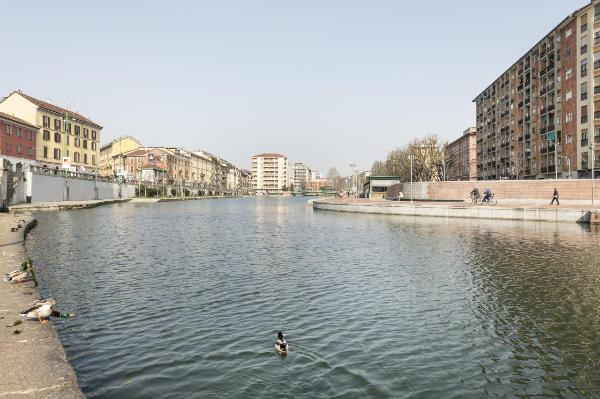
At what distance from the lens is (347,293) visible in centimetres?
1573

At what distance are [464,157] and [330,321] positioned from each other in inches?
6257

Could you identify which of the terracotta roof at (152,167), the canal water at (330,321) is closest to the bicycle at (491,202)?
the canal water at (330,321)

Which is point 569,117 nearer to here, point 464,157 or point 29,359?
point 29,359

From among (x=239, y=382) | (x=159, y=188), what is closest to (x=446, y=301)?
(x=239, y=382)

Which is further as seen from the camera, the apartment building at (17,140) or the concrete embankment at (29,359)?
the apartment building at (17,140)

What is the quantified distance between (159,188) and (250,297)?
419 ft

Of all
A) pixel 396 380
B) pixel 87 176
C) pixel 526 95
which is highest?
pixel 526 95

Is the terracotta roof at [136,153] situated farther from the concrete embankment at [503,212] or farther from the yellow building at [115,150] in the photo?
the concrete embankment at [503,212]

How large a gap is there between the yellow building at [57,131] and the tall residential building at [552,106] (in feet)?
271

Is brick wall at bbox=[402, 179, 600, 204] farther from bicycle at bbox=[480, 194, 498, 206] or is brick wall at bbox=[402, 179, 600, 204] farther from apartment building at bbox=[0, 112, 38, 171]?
apartment building at bbox=[0, 112, 38, 171]

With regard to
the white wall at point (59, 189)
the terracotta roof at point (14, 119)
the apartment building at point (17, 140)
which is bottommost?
the white wall at point (59, 189)

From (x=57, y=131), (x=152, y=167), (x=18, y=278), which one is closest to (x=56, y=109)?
(x=57, y=131)

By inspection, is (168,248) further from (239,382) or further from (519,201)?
(519,201)

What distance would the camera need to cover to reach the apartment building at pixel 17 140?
244 ft
